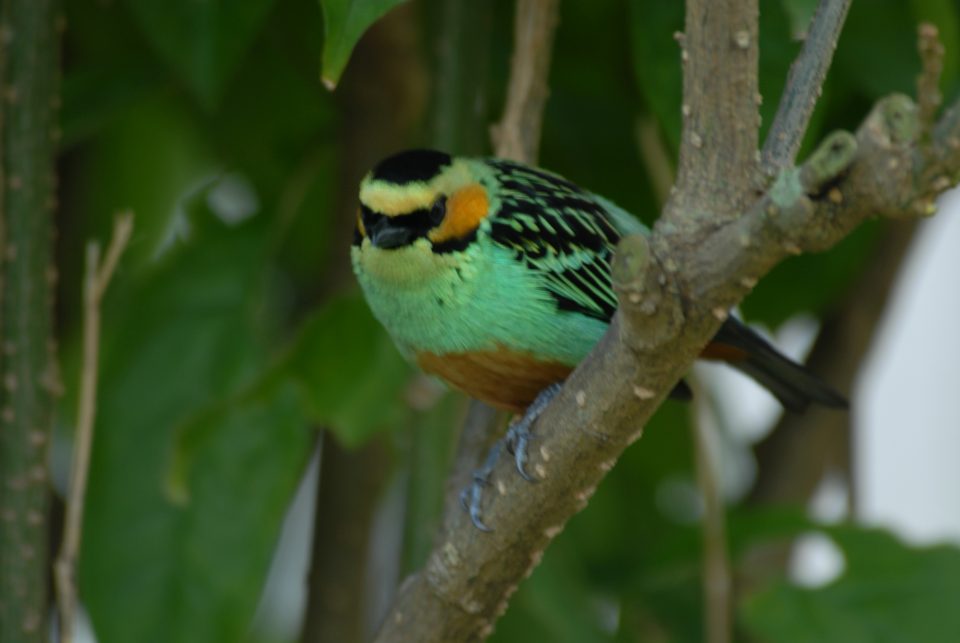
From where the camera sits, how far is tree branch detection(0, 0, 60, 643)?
2078 millimetres

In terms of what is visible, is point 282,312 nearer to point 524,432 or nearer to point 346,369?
point 346,369

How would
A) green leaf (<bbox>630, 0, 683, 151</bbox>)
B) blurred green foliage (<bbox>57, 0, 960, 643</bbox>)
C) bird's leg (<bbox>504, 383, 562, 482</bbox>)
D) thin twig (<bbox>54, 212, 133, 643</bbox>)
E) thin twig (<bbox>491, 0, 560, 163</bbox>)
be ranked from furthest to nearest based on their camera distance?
blurred green foliage (<bbox>57, 0, 960, 643</bbox>) → thin twig (<bbox>491, 0, 560, 163</bbox>) → green leaf (<bbox>630, 0, 683, 151</bbox>) → thin twig (<bbox>54, 212, 133, 643</bbox>) → bird's leg (<bbox>504, 383, 562, 482</bbox>)

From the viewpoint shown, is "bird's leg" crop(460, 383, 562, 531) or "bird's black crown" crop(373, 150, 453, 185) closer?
"bird's leg" crop(460, 383, 562, 531)

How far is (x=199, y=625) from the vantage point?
2.32 meters

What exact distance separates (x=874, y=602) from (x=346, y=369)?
1024 millimetres

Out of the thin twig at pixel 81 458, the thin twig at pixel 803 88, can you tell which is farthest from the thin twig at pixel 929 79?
the thin twig at pixel 81 458

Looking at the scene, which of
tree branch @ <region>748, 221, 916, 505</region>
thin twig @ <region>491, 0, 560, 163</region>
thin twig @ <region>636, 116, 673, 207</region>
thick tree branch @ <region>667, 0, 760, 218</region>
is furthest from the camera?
tree branch @ <region>748, 221, 916, 505</region>

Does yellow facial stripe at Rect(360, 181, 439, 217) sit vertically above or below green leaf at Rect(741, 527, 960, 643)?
above

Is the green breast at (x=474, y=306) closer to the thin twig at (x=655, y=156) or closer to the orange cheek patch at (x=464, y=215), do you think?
the orange cheek patch at (x=464, y=215)

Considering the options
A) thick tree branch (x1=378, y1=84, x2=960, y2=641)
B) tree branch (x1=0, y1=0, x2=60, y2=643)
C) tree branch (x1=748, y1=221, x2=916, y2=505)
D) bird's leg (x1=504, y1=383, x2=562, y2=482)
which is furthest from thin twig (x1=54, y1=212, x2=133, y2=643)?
tree branch (x1=748, y1=221, x2=916, y2=505)

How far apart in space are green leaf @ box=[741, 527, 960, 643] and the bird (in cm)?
50

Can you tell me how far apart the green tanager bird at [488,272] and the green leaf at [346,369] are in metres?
0.19

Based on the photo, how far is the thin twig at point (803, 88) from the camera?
141cm

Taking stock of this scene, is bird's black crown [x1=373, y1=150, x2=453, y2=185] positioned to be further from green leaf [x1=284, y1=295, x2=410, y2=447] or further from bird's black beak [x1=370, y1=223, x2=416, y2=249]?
green leaf [x1=284, y1=295, x2=410, y2=447]
